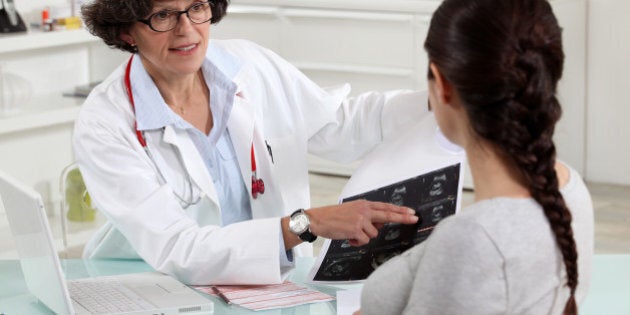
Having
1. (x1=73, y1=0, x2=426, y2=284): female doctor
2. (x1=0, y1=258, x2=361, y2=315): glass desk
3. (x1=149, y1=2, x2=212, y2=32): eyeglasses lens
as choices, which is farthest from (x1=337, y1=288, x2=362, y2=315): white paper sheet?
(x1=149, y1=2, x2=212, y2=32): eyeglasses lens

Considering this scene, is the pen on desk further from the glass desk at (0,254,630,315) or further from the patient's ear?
the patient's ear

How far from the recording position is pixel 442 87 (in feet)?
4.69

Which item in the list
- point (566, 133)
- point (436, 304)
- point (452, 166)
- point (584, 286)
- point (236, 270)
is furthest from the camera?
point (566, 133)

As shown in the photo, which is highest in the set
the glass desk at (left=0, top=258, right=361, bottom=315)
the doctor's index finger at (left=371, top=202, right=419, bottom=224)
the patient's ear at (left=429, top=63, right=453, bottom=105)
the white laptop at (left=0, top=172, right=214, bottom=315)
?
the patient's ear at (left=429, top=63, right=453, bottom=105)

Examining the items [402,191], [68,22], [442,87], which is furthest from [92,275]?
[68,22]

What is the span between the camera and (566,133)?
5.90 meters

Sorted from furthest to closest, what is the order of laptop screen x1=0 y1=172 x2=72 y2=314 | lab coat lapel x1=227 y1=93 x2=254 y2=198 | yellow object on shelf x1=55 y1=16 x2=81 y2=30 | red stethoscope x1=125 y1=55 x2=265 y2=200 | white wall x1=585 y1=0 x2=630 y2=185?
white wall x1=585 y1=0 x2=630 y2=185, yellow object on shelf x1=55 y1=16 x2=81 y2=30, lab coat lapel x1=227 y1=93 x2=254 y2=198, red stethoscope x1=125 y1=55 x2=265 y2=200, laptop screen x1=0 y1=172 x2=72 y2=314

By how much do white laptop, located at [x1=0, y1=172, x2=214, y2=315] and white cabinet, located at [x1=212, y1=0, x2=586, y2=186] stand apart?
375cm

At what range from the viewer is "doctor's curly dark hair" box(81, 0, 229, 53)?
7.95 feet

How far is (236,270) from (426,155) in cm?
44

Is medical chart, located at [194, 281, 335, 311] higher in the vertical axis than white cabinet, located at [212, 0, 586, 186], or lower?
higher

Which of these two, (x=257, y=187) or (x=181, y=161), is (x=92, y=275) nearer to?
(x=181, y=161)

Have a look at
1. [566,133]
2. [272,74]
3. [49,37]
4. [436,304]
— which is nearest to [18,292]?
[272,74]

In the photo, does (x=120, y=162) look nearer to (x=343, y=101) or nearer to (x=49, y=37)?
(x=343, y=101)
